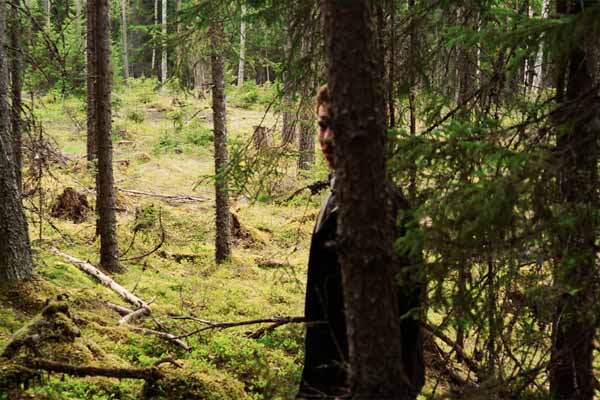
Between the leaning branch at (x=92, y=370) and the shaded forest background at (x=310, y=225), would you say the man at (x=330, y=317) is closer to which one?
the shaded forest background at (x=310, y=225)

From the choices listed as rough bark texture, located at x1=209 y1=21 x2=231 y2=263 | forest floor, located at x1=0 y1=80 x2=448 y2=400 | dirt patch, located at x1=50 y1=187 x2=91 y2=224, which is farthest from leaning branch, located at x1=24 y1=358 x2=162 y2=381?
dirt patch, located at x1=50 y1=187 x2=91 y2=224

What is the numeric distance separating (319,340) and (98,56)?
796 cm

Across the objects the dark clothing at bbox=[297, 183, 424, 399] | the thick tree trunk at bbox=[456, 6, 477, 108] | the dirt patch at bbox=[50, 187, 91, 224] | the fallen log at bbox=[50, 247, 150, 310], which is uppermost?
the thick tree trunk at bbox=[456, 6, 477, 108]

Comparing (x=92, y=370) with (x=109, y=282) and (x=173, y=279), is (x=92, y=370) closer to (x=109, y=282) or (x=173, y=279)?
(x=109, y=282)

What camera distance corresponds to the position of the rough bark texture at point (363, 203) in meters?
2.74

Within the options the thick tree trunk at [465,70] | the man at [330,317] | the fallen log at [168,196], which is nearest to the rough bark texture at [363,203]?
the man at [330,317]

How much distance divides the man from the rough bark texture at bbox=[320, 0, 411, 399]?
0.86 metres

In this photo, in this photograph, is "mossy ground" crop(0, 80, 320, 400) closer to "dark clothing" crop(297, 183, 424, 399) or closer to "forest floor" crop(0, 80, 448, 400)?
"forest floor" crop(0, 80, 448, 400)

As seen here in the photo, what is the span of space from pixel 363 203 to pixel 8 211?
16.7 ft

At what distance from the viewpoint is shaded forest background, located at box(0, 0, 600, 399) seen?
3.22 m

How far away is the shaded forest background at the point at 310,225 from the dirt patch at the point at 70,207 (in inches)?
1.4

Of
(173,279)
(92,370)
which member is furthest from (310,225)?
(92,370)

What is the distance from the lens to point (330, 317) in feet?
13.1

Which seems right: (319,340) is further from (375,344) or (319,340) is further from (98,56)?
(98,56)
